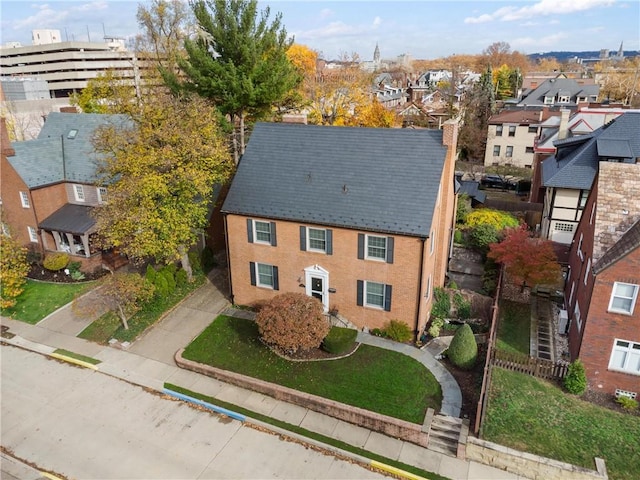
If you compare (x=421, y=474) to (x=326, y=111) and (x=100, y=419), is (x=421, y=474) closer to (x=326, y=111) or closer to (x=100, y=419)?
(x=100, y=419)

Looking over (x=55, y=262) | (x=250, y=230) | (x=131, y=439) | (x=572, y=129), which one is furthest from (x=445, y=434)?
(x=572, y=129)

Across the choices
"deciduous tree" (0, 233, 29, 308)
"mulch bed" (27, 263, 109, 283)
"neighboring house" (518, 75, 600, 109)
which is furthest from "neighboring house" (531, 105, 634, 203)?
"deciduous tree" (0, 233, 29, 308)

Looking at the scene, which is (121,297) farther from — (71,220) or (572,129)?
(572,129)

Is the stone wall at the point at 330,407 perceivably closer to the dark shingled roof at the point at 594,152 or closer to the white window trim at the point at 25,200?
the white window trim at the point at 25,200

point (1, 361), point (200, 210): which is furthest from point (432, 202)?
point (1, 361)

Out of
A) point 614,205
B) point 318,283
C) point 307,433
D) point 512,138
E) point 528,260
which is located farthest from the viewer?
point 512,138

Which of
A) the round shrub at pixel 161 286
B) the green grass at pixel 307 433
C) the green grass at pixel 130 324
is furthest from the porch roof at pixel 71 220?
the green grass at pixel 307 433
